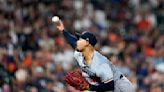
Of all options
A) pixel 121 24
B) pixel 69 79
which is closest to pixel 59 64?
pixel 121 24

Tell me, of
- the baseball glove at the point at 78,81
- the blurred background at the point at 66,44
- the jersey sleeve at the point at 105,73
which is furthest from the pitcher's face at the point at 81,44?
the blurred background at the point at 66,44

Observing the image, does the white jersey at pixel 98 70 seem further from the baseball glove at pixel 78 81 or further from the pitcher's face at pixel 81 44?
the pitcher's face at pixel 81 44

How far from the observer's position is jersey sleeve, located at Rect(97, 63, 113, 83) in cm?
929

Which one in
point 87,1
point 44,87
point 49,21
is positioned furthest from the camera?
point 87,1

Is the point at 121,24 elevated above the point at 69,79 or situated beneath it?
elevated above

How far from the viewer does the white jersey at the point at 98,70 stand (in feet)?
30.6

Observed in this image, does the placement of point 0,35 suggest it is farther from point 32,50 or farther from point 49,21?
point 49,21

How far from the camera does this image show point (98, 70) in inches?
368

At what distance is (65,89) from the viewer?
15.1 metres

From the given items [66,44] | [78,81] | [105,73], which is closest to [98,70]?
[105,73]

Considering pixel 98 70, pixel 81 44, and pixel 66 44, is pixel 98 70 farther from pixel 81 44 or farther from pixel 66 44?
pixel 66 44

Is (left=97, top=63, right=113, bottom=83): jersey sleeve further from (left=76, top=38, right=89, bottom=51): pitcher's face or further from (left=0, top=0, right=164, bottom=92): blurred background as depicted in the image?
(left=0, top=0, right=164, bottom=92): blurred background

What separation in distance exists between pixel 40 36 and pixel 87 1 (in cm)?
299

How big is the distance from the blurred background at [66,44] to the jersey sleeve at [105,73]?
499 centimetres
